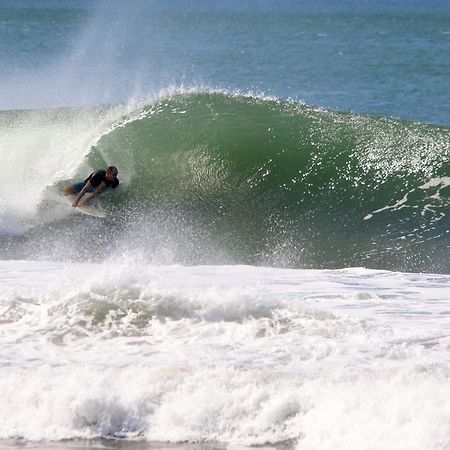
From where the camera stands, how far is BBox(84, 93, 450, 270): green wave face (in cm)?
1334

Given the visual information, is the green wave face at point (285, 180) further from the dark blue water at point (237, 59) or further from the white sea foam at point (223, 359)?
the white sea foam at point (223, 359)

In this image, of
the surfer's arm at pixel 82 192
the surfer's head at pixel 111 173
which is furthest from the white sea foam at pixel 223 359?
the surfer's head at pixel 111 173

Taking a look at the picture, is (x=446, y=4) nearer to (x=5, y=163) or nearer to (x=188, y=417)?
(x=5, y=163)

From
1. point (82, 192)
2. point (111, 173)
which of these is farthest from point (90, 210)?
point (111, 173)

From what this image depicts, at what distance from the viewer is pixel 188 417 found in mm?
7293

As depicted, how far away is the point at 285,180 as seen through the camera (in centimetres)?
1554

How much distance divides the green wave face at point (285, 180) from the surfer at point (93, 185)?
30 centimetres

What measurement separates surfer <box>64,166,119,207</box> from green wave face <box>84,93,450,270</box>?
0.97ft

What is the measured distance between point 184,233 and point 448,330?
5.32 metres

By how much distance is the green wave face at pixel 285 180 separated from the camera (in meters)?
13.3

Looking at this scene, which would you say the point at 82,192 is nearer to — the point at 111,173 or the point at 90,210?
the point at 90,210

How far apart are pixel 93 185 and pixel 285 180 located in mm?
2944

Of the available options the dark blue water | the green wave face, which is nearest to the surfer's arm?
the green wave face

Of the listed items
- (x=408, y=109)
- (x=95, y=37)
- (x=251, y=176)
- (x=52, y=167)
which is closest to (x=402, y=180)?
(x=251, y=176)
